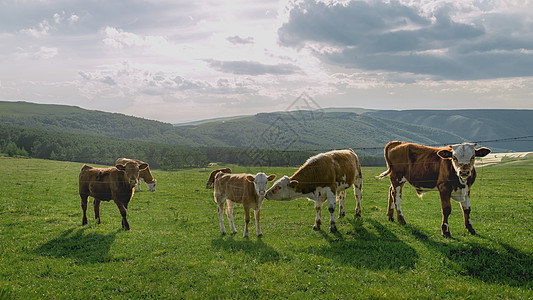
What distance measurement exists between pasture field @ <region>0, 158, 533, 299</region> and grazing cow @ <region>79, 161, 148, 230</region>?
1339 mm

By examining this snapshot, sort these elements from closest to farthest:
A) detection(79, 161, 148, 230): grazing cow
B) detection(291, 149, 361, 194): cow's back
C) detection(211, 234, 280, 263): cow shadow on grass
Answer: detection(211, 234, 280, 263): cow shadow on grass < detection(291, 149, 361, 194): cow's back < detection(79, 161, 148, 230): grazing cow

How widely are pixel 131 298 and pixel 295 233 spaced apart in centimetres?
751

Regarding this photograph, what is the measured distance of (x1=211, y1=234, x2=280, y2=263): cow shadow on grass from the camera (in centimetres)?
1070

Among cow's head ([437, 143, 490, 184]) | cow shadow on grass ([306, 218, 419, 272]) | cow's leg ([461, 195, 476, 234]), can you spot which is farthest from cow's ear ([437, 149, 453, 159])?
cow shadow on grass ([306, 218, 419, 272])

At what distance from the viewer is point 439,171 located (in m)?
12.3

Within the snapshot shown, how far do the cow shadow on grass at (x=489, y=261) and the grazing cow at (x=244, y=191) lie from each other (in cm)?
672

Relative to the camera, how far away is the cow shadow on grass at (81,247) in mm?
10945

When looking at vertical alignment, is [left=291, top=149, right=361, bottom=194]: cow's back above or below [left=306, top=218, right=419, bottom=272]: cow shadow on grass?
above

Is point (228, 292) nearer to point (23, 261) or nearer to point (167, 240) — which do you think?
point (167, 240)

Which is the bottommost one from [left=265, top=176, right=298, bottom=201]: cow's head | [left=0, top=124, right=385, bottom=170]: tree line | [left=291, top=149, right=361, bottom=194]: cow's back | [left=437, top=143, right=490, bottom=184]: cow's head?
[left=0, top=124, right=385, bottom=170]: tree line

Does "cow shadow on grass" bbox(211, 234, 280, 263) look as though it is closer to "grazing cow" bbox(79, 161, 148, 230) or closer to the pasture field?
the pasture field

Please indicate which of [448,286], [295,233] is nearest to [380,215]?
[295,233]

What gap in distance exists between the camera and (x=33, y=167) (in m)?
40.2

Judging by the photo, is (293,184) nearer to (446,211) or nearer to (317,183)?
(317,183)
